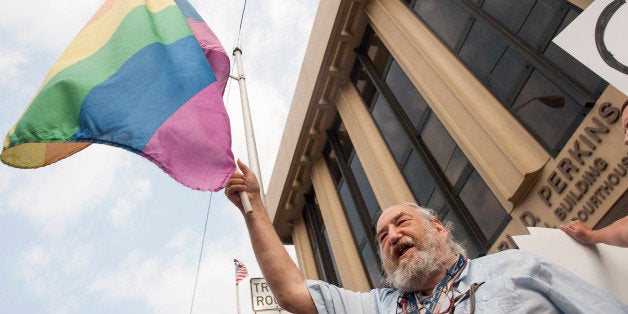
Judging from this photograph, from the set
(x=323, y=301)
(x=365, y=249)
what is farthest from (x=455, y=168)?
(x=323, y=301)

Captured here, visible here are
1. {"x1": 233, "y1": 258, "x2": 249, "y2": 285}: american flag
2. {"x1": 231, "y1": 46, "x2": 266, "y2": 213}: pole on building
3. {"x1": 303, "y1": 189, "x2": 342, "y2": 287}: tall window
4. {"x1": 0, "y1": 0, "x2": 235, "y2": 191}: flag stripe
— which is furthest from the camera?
{"x1": 233, "y1": 258, "x2": 249, "y2": 285}: american flag

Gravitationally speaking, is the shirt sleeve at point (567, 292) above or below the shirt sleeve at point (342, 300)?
above

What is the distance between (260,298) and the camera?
8531 mm

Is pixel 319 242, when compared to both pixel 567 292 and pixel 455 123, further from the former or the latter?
pixel 567 292

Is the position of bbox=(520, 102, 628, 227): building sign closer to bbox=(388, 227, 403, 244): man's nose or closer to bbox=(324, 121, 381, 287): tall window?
bbox=(388, 227, 403, 244): man's nose

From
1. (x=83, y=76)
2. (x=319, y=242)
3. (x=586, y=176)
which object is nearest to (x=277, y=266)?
(x=83, y=76)

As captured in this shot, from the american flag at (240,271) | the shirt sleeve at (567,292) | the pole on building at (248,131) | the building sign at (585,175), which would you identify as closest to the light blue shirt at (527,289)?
the shirt sleeve at (567,292)

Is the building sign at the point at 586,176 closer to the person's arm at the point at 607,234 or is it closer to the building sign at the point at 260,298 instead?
the person's arm at the point at 607,234

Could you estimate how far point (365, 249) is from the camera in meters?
9.83

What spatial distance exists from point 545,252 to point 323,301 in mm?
1145

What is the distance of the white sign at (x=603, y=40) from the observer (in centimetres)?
216

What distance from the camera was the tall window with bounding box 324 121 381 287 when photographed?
9.37 metres

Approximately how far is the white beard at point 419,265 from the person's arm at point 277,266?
47 centimetres

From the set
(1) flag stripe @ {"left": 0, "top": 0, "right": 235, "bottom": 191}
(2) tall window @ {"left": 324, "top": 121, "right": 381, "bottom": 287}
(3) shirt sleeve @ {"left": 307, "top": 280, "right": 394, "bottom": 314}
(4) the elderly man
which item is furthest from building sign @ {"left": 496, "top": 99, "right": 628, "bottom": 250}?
(2) tall window @ {"left": 324, "top": 121, "right": 381, "bottom": 287}
